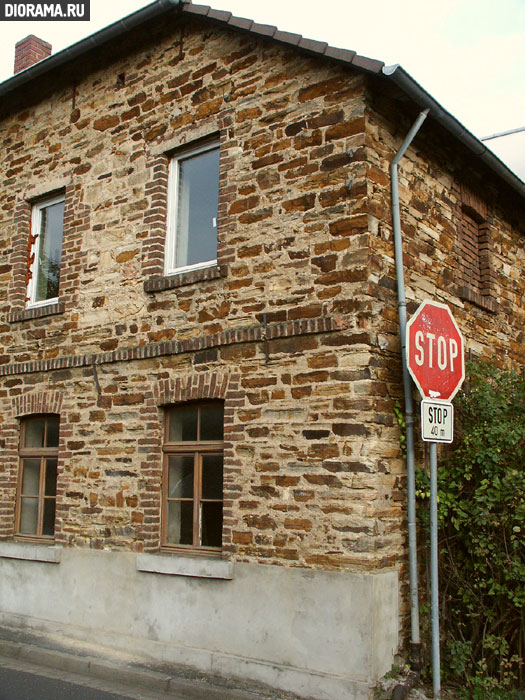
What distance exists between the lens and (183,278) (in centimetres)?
757

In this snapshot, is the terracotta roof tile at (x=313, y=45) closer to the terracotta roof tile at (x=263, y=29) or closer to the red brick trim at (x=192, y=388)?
the terracotta roof tile at (x=263, y=29)

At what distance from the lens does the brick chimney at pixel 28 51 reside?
37.0 ft

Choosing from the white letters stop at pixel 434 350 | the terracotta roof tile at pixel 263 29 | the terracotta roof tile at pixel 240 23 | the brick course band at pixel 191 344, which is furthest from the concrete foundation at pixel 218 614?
the terracotta roof tile at pixel 240 23

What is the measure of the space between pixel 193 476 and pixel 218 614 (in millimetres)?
1382

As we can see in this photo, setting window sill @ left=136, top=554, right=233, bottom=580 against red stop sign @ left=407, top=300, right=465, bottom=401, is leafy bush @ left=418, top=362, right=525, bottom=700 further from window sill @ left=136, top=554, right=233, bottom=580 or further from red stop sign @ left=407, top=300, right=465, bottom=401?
window sill @ left=136, top=554, right=233, bottom=580

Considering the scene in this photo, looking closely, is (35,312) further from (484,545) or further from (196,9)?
(484,545)

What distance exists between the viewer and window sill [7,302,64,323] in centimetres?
880

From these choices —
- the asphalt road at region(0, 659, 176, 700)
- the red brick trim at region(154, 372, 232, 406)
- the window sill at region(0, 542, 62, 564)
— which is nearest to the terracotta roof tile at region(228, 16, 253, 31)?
the red brick trim at region(154, 372, 232, 406)

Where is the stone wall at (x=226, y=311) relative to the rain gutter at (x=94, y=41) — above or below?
below

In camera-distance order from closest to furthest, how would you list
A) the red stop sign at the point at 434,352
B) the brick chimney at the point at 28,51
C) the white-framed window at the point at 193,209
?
the red stop sign at the point at 434,352 < the white-framed window at the point at 193,209 < the brick chimney at the point at 28,51

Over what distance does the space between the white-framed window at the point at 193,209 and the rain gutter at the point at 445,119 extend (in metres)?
2.27

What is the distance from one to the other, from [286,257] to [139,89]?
327 centimetres

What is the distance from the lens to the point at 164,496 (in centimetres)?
757

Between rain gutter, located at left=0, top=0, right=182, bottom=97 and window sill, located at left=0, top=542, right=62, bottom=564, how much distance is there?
5.78m
